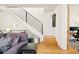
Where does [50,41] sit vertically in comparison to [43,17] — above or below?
below

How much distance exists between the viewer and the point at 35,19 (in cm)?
626

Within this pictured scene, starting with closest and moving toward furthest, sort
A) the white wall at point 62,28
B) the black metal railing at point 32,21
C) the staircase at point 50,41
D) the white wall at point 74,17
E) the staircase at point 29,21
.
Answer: the white wall at point 74,17 → the white wall at point 62,28 → the staircase at point 50,41 → the staircase at point 29,21 → the black metal railing at point 32,21

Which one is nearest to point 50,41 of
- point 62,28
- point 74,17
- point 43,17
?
point 62,28

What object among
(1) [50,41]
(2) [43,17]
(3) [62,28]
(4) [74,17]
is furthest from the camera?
(2) [43,17]

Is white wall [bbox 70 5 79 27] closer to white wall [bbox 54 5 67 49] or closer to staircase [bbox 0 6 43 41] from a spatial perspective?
white wall [bbox 54 5 67 49]

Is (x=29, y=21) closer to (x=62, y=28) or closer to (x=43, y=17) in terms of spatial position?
(x=43, y=17)

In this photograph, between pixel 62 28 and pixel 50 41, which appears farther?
pixel 50 41

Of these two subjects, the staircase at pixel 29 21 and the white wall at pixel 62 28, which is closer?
the white wall at pixel 62 28

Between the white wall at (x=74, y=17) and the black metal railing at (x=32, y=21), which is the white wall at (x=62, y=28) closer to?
the white wall at (x=74, y=17)

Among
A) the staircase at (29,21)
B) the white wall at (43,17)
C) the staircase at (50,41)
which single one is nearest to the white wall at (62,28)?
the staircase at (50,41)

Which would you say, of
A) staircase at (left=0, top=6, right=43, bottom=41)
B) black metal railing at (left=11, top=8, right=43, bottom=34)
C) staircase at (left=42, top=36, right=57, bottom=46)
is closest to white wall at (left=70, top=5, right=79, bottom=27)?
staircase at (left=42, top=36, right=57, bottom=46)

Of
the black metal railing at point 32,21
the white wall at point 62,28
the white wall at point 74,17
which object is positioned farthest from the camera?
the black metal railing at point 32,21
